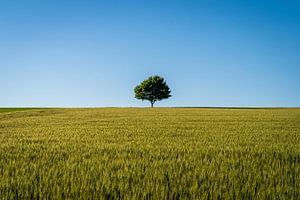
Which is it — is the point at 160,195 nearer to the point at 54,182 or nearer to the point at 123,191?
the point at 123,191

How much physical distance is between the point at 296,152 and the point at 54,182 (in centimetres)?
640

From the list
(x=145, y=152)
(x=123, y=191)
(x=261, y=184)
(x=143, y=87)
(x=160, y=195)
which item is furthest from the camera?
(x=143, y=87)

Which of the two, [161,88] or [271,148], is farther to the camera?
[161,88]

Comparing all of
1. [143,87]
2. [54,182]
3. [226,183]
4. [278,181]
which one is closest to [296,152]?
[278,181]

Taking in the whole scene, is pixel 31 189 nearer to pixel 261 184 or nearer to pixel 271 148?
pixel 261 184

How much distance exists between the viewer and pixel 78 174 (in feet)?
16.8

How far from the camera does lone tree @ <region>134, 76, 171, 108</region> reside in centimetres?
8169

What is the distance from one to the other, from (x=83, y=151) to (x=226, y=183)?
181 inches

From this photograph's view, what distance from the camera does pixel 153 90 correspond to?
268 ft

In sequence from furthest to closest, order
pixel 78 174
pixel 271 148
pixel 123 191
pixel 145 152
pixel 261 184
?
pixel 271 148, pixel 145 152, pixel 78 174, pixel 261 184, pixel 123 191

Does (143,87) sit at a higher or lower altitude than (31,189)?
higher

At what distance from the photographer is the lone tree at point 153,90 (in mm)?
81688

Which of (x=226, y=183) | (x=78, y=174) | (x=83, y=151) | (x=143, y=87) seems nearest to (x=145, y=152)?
(x=83, y=151)

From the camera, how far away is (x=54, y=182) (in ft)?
15.1
